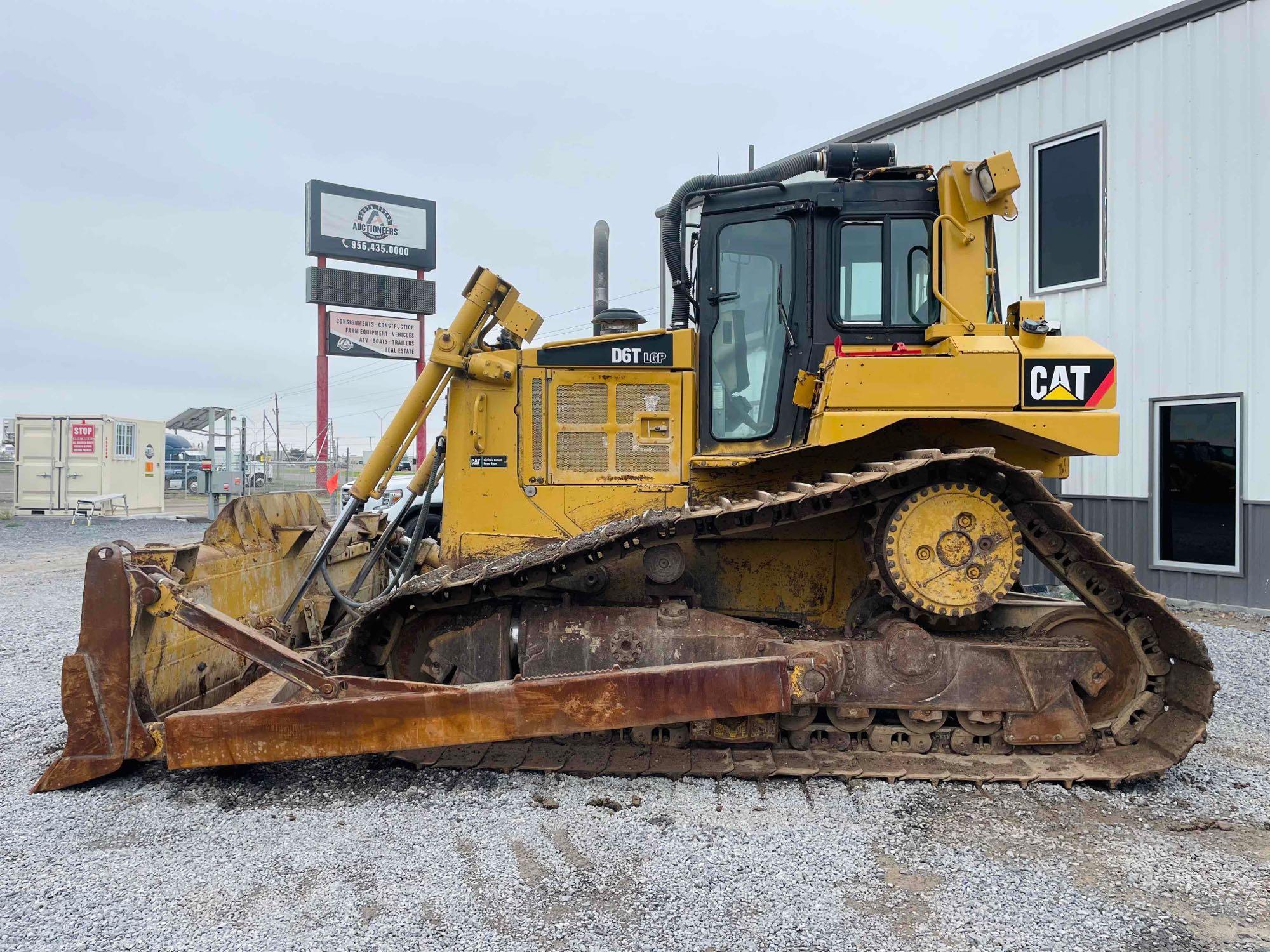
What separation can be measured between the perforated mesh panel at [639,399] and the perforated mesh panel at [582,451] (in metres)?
0.15

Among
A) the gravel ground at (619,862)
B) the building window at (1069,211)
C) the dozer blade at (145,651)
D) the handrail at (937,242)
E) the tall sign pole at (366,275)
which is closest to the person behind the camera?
the gravel ground at (619,862)

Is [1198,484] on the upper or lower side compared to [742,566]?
upper

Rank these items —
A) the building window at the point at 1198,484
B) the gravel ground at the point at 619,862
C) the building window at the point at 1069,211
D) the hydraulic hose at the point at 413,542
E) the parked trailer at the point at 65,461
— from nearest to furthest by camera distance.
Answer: the gravel ground at the point at 619,862, the hydraulic hose at the point at 413,542, the building window at the point at 1198,484, the building window at the point at 1069,211, the parked trailer at the point at 65,461

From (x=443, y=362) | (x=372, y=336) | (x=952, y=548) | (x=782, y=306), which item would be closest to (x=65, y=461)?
(x=372, y=336)

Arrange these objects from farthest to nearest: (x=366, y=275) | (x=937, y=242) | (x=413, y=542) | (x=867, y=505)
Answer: (x=366, y=275) < (x=413, y=542) < (x=937, y=242) < (x=867, y=505)

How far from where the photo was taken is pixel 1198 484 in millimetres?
8969

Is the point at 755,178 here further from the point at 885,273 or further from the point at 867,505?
the point at 867,505

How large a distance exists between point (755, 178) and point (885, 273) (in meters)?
1.14

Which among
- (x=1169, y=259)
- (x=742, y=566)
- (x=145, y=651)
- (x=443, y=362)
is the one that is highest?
(x=1169, y=259)

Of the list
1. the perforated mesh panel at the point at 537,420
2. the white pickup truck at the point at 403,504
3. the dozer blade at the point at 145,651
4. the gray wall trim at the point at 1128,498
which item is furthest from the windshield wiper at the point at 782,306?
the gray wall trim at the point at 1128,498

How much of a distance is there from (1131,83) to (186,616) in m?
11.2

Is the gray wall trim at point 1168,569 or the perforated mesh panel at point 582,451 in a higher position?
the perforated mesh panel at point 582,451

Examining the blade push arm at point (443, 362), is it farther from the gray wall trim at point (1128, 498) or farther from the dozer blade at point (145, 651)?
the gray wall trim at point (1128, 498)

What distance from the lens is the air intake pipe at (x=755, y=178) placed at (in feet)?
16.0
